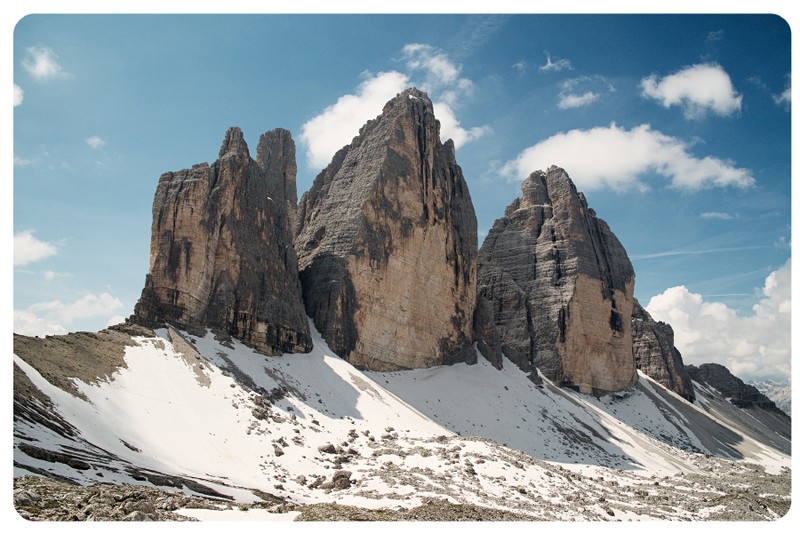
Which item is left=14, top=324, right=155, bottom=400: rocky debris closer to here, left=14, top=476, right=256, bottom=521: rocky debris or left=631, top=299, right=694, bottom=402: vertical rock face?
left=14, top=476, right=256, bottom=521: rocky debris

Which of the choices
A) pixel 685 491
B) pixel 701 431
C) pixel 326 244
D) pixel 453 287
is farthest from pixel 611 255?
pixel 685 491

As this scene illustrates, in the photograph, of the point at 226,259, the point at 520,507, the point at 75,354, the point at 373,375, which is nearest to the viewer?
the point at 520,507

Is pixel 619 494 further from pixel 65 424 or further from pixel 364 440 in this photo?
pixel 65 424

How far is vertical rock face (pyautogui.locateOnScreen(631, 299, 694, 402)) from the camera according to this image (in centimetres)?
8581

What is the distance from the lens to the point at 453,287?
5753 cm

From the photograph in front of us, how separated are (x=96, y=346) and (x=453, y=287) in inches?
1312

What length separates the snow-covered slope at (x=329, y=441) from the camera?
63.5ft

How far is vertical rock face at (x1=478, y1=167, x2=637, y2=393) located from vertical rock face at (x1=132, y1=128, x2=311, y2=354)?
30.3 meters

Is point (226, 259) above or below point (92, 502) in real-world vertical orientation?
above

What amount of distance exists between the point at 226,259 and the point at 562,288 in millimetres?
43138

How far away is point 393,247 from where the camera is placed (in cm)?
5178

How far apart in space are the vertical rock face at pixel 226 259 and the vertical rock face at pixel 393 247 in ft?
12.7

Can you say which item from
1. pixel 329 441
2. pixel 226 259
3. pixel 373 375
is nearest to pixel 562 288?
pixel 373 375

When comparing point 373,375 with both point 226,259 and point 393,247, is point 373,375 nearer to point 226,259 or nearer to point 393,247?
point 393,247
